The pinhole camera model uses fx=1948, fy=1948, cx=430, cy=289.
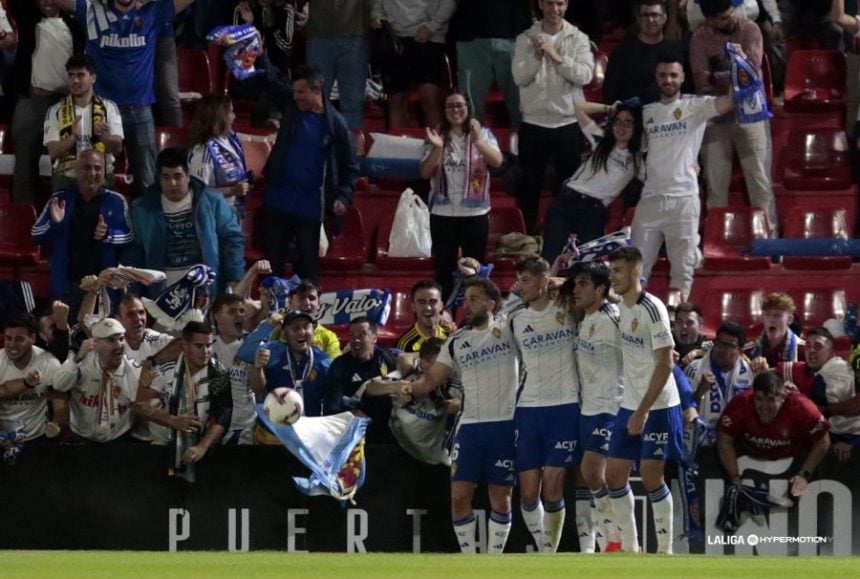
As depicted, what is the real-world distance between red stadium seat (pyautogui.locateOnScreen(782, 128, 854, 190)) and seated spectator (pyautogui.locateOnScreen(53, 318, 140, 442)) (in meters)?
6.13

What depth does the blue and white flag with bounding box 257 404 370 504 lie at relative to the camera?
12102 mm

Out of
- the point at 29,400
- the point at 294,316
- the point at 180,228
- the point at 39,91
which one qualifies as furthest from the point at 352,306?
the point at 39,91

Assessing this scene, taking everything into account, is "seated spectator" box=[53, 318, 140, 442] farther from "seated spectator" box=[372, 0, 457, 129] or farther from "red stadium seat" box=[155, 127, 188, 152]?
"seated spectator" box=[372, 0, 457, 129]

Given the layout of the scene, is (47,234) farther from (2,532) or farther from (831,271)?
(831,271)

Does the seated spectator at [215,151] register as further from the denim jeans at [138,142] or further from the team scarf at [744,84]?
the team scarf at [744,84]

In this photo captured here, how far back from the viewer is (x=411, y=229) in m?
14.9

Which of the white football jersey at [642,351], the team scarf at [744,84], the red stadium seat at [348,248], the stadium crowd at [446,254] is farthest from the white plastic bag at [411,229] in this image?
the white football jersey at [642,351]

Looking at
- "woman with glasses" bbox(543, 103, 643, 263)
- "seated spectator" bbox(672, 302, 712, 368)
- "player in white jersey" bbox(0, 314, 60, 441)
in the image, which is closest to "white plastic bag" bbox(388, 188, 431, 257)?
"woman with glasses" bbox(543, 103, 643, 263)

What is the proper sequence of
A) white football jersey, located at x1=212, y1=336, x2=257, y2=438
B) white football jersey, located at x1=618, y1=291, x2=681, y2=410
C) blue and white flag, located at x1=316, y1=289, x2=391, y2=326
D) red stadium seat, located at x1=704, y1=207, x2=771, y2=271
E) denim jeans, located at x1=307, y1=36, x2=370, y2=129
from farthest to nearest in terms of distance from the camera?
denim jeans, located at x1=307, y1=36, x2=370, y2=129, red stadium seat, located at x1=704, y1=207, x2=771, y2=271, blue and white flag, located at x1=316, y1=289, x2=391, y2=326, white football jersey, located at x1=212, y1=336, x2=257, y2=438, white football jersey, located at x1=618, y1=291, x2=681, y2=410

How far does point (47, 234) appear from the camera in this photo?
13.7 m

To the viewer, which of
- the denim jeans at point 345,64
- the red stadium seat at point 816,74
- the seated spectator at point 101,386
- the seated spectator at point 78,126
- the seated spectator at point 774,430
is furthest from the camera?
the red stadium seat at point 816,74

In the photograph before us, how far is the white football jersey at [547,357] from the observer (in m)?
11.9

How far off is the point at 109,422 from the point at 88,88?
3012 millimetres

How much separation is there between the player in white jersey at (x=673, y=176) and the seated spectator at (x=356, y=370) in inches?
101
